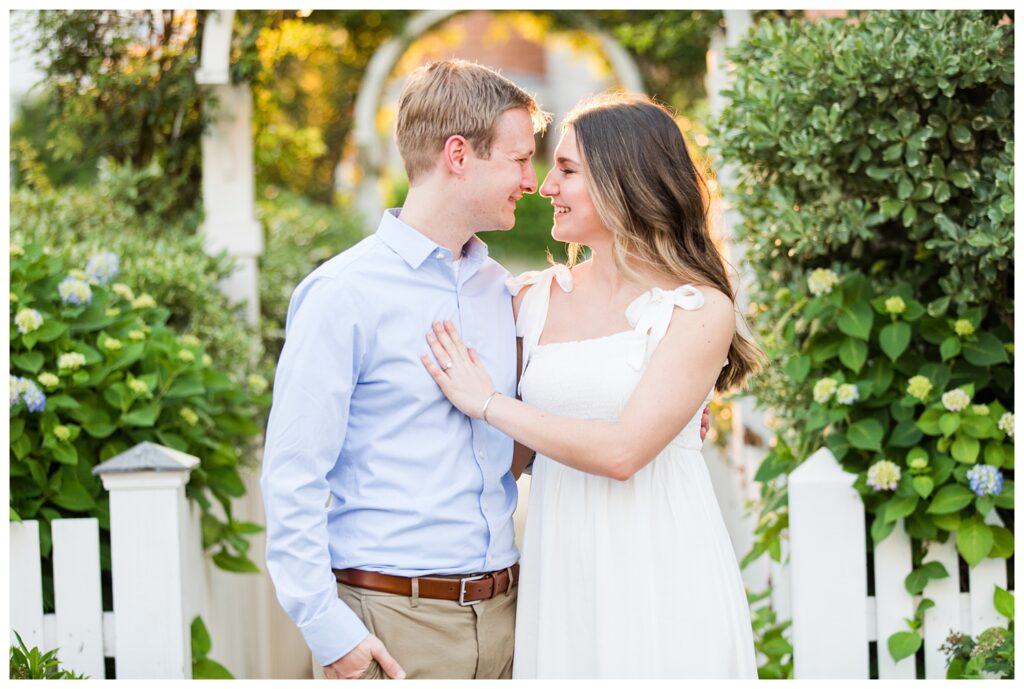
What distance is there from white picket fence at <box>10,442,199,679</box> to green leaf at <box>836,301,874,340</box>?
1.75 m

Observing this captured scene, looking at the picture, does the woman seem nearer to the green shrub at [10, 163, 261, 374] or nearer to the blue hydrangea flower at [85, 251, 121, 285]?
the blue hydrangea flower at [85, 251, 121, 285]

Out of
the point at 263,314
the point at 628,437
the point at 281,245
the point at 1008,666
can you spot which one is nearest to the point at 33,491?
the point at 628,437

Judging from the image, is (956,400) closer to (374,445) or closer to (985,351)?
(985,351)

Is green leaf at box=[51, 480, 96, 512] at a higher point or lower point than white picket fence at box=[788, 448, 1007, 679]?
higher

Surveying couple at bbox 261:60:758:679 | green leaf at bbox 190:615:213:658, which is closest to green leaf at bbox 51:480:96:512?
green leaf at bbox 190:615:213:658

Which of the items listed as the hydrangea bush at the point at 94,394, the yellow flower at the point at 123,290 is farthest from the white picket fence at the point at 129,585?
the yellow flower at the point at 123,290

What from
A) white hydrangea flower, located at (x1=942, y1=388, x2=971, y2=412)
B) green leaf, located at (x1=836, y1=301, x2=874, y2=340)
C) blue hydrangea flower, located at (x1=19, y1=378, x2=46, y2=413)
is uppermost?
green leaf, located at (x1=836, y1=301, x2=874, y2=340)

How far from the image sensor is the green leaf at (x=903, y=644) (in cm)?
269

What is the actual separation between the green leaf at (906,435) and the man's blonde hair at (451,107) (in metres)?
1.30

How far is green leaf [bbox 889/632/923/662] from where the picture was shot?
2693 millimetres

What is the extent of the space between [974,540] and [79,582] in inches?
88.5

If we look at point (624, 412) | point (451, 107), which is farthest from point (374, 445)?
point (451, 107)

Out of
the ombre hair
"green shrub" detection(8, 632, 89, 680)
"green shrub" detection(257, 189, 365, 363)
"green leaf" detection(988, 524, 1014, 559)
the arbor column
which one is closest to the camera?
the ombre hair

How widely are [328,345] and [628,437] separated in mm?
590
